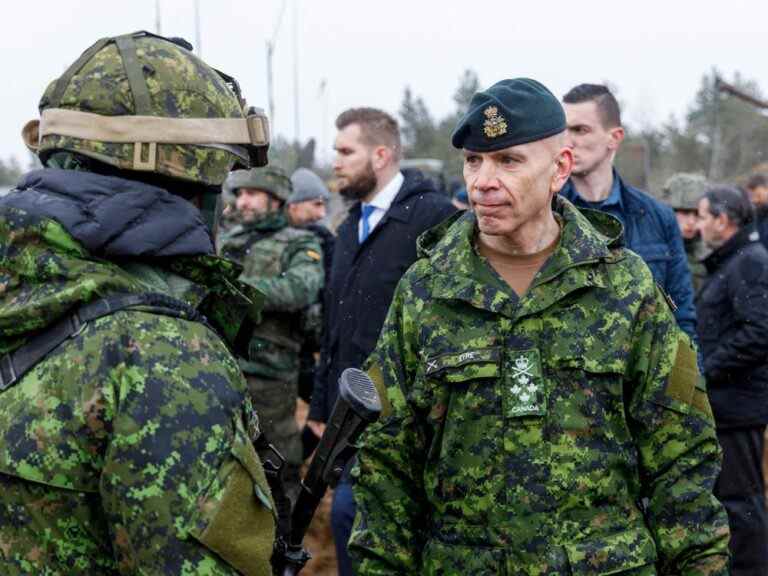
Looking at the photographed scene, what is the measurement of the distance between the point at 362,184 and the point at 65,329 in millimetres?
3177

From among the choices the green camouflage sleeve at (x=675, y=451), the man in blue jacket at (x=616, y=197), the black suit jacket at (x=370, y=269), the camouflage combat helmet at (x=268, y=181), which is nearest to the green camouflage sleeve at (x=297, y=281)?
the camouflage combat helmet at (x=268, y=181)

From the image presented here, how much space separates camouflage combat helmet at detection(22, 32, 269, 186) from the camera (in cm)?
180

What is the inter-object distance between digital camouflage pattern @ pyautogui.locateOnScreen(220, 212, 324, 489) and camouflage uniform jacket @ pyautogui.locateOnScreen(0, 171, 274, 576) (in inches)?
141

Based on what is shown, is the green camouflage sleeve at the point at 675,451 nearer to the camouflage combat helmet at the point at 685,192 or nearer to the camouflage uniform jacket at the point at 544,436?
the camouflage uniform jacket at the point at 544,436

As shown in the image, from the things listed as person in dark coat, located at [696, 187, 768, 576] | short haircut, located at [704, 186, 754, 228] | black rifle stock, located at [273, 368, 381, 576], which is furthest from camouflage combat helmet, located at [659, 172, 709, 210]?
black rifle stock, located at [273, 368, 381, 576]

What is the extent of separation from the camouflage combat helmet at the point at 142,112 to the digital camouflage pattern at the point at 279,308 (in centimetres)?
336

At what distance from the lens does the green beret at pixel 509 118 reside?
267cm

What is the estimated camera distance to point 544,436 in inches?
97.2

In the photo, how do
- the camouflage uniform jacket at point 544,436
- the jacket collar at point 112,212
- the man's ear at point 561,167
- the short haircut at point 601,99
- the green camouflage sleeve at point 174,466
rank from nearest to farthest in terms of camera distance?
the green camouflage sleeve at point 174,466
the jacket collar at point 112,212
the camouflage uniform jacket at point 544,436
the man's ear at point 561,167
the short haircut at point 601,99

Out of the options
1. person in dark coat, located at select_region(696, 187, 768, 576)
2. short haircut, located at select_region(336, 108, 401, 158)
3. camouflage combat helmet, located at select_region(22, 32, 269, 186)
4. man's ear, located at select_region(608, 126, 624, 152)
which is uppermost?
camouflage combat helmet, located at select_region(22, 32, 269, 186)

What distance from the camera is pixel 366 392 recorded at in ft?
7.04

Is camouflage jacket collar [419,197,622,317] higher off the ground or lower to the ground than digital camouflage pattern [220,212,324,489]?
higher

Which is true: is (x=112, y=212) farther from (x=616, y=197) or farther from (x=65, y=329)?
(x=616, y=197)

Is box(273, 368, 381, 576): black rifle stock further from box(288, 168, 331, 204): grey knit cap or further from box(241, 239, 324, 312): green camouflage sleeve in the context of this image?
box(288, 168, 331, 204): grey knit cap
